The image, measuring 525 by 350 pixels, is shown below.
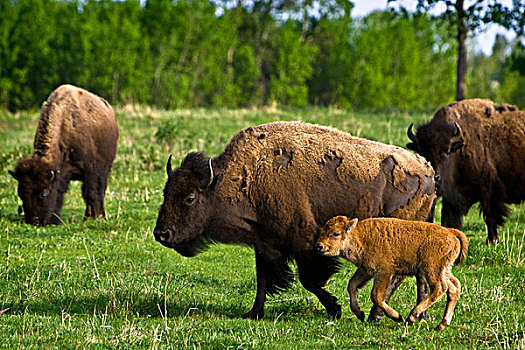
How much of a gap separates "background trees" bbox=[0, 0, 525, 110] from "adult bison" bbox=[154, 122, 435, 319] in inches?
903

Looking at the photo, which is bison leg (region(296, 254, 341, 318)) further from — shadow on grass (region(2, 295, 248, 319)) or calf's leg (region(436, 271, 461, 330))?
calf's leg (region(436, 271, 461, 330))

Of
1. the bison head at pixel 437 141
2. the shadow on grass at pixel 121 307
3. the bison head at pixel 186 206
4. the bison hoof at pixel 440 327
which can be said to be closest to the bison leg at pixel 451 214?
the bison head at pixel 437 141

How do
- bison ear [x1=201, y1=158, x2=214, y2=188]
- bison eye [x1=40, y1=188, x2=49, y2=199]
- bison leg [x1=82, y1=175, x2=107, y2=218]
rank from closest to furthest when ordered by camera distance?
bison ear [x1=201, y1=158, x2=214, y2=188] → bison eye [x1=40, y1=188, x2=49, y2=199] → bison leg [x1=82, y1=175, x2=107, y2=218]

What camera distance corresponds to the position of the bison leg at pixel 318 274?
24.0ft

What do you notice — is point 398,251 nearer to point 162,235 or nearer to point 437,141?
point 162,235

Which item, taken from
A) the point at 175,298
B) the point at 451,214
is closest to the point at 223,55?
the point at 451,214

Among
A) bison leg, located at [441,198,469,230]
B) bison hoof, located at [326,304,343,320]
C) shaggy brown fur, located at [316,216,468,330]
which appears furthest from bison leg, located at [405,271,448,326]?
bison leg, located at [441,198,469,230]

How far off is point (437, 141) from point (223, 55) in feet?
130

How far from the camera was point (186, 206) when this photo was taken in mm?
7484

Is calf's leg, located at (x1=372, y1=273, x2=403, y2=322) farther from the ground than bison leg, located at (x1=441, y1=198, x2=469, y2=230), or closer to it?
farther from the ground

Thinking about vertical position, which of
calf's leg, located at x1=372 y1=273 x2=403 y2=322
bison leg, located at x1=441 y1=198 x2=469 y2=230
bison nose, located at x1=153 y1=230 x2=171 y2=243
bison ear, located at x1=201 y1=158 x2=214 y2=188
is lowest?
bison leg, located at x1=441 y1=198 x2=469 y2=230

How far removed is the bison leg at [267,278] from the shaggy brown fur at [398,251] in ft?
2.71

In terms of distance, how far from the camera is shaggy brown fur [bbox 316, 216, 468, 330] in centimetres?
654

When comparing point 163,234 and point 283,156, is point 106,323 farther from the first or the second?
point 283,156
